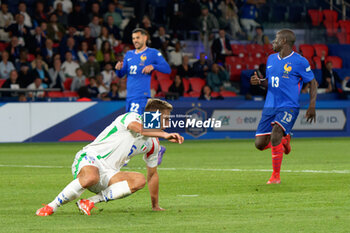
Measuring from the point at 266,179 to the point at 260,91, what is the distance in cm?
1378

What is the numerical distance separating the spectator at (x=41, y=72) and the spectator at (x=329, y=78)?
9.25m

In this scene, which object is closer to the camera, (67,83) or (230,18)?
(67,83)

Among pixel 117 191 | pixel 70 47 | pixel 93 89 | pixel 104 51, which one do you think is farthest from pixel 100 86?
pixel 117 191

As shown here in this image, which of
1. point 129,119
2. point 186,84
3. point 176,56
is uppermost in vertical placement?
point 129,119

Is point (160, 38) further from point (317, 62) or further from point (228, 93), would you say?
point (317, 62)

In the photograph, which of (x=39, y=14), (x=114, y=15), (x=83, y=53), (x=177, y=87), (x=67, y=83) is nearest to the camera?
(x=67, y=83)

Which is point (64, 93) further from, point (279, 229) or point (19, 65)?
point (279, 229)

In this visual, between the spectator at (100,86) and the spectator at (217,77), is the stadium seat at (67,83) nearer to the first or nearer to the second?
the spectator at (100,86)

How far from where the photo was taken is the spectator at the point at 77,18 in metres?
26.8

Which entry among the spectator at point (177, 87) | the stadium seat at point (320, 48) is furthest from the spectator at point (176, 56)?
the stadium seat at point (320, 48)

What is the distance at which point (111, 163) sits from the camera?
8.39 m

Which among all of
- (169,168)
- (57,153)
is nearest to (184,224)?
(169,168)

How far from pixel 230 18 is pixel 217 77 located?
432cm

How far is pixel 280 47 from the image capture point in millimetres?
12211
